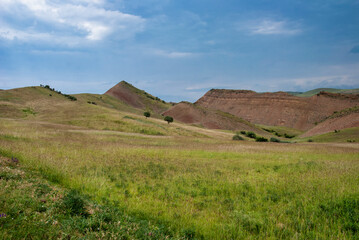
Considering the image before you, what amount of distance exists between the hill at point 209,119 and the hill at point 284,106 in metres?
37.3

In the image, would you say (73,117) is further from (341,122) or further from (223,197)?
(341,122)

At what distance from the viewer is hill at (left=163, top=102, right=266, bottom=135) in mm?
102744

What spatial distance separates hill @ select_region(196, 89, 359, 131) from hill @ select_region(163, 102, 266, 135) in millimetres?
37325

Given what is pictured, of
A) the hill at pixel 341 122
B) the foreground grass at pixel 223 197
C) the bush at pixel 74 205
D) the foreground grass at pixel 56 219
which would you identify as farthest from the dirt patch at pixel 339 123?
the bush at pixel 74 205

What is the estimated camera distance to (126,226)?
16.1ft

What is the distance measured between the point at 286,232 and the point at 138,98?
16872cm

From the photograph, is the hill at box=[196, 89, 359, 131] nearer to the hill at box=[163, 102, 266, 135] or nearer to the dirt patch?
the hill at box=[163, 102, 266, 135]

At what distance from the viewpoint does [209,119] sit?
106625 millimetres

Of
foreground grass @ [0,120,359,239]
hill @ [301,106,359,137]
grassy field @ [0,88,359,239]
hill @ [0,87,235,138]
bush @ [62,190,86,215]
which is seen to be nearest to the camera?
grassy field @ [0,88,359,239]

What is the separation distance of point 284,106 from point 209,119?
62301mm

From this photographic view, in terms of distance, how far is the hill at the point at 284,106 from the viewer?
126 meters

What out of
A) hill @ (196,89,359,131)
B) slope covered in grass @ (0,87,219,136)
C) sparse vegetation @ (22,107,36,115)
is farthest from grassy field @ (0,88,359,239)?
hill @ (196,89,359,131)

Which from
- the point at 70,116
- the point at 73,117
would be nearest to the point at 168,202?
the point at 73,117

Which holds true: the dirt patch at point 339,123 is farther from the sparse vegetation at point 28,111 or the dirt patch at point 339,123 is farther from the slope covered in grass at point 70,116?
the sparse vegetation at point 28,111
